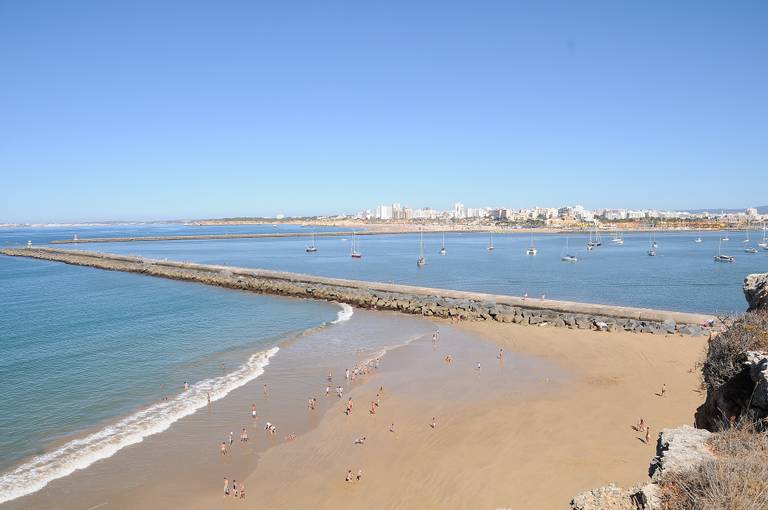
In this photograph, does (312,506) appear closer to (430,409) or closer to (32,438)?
(430,409)

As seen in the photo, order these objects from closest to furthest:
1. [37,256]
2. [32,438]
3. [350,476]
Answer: [350,476]
[32,438]
[37,256]

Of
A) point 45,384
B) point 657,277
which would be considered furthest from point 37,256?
point 657,277

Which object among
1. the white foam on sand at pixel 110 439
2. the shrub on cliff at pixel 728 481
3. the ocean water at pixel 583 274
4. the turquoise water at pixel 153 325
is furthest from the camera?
the ocean water at pixel 583 274

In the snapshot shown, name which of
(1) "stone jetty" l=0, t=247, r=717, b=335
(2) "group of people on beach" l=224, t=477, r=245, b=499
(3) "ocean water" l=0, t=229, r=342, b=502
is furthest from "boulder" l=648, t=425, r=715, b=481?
(1) "stone jetty" l=0, t=247, r=717, b=335

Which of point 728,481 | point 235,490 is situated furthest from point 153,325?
point 728,481

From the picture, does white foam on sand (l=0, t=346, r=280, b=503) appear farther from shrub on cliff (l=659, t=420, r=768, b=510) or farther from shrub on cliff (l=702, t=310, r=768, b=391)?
shrub on cliff (l=702, t=310, r=768, b=391)

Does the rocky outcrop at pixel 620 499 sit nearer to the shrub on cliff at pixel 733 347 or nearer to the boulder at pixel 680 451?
the boulder at pixel 680 451

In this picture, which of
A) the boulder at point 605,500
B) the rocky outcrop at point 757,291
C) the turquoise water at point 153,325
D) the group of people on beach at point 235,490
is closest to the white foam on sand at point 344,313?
the turquoise water at point 153,325
